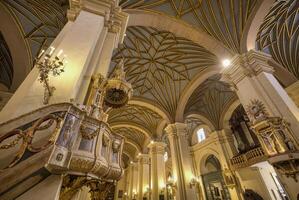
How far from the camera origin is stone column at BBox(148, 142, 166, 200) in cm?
1106

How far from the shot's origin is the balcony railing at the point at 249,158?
864 cm

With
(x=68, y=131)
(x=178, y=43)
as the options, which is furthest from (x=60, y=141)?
(x=178, y=43)

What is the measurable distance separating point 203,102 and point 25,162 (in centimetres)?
1227

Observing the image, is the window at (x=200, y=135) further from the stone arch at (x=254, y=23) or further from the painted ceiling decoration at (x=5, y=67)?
the painted ceiling decoration at (x=5, y=67)

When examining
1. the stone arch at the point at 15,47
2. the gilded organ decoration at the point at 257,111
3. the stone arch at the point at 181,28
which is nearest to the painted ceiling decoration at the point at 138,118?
the stone arch at the point at 15,47

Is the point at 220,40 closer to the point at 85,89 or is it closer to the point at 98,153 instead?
the point at 85,89


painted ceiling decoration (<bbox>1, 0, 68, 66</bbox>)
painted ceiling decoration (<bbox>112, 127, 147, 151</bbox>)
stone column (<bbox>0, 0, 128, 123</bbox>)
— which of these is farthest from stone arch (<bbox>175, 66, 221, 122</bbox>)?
painted ceiling decoration (<bbox>1, 0, 68, 66</bbox>)

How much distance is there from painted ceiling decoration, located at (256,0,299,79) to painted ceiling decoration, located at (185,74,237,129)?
3515 millimetres

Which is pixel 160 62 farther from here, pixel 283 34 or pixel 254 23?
pixel 283 34

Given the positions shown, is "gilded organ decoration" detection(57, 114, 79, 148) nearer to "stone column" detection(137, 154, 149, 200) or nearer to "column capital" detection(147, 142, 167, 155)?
"column capital" detection(147, 142, 167, 155)

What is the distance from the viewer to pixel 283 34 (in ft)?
26.7

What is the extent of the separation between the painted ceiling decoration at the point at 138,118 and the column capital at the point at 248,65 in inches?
329

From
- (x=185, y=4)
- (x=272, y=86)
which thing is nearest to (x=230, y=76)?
(x=272, y=86)

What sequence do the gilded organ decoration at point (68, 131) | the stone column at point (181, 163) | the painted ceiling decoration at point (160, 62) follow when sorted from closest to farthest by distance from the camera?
the gilded organ decoration at point (68, 131) < the stone column at point (181, 163) < the painted ceiling decoration at point (160, 62)
